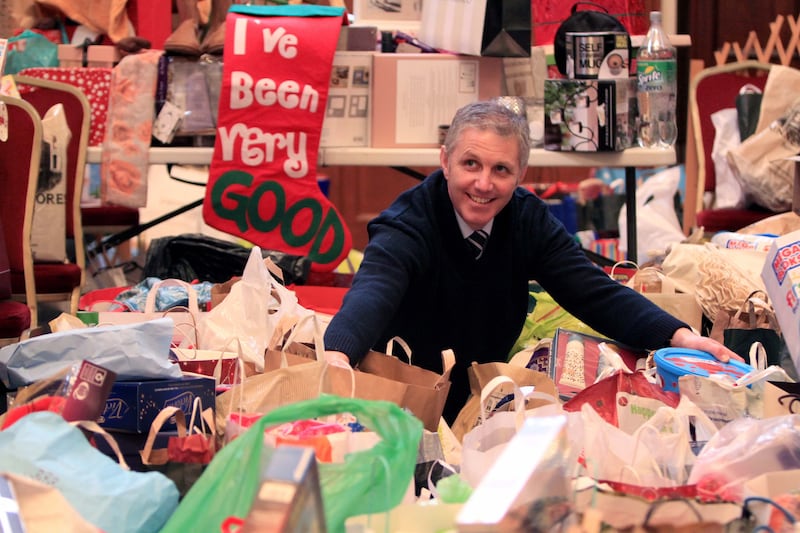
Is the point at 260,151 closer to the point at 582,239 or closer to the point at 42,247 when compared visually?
the point at 42,247

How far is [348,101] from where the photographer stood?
3848mm

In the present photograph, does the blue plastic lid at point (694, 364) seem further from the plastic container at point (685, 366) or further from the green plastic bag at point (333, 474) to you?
the green plastic bag at point (333, 474)

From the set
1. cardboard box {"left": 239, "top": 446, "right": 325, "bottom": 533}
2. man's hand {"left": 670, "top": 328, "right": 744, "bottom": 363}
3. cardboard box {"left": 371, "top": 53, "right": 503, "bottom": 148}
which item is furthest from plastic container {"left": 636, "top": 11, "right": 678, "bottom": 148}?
cardboard box {"left": 239, "top": 446, "right": 325, "bottom": 533}

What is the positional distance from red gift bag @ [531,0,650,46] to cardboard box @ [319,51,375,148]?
0.80 metres

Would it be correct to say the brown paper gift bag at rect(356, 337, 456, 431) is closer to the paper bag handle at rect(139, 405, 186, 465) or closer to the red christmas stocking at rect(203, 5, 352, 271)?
the paper bag handle at rect(139, 405, 186, 465)

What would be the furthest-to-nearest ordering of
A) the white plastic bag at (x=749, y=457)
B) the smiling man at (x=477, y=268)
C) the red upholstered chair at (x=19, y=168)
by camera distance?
the red upholstered chair at (x=19, y=168), the smiling man at (x=477, y=268), the white plastic bag at (x=749, y=457)

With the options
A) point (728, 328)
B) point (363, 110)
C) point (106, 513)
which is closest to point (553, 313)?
point (728, 328)

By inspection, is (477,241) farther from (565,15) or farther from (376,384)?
(565,15)

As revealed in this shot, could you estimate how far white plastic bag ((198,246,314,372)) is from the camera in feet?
8.36

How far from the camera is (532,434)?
47.1 inches

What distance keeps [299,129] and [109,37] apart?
4.46 ft

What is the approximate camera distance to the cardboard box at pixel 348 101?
3840 millimetres

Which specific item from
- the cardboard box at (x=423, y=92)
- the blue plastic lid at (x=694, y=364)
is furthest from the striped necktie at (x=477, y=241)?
the cardboard box at (x=423, y=92)

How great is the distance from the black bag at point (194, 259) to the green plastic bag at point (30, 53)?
43.2 inches
